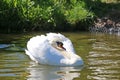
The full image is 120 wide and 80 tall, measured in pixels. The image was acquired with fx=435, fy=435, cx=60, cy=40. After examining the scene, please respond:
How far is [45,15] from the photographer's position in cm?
2175

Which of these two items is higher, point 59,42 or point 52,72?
point 59,42

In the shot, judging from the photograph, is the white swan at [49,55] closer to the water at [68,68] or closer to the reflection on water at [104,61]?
the water at [68,68]

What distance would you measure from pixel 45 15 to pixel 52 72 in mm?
11016

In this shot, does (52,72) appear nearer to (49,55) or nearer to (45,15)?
(49,55)

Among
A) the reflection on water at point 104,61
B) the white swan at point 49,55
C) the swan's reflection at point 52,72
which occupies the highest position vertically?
the white swan at point 49,55

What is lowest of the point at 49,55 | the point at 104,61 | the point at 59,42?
the point at 104,61

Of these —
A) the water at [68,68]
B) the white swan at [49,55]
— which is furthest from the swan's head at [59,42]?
the water at [68,68]

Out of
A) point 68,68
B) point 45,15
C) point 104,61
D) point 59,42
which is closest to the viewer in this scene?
point 68,68

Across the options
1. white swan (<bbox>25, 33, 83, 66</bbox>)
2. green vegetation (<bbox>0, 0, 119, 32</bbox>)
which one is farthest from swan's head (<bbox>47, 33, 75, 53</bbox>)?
green vegetation (<bbox>0, 0, 119, 32</bbox>)

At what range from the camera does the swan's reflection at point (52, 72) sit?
10.3 m

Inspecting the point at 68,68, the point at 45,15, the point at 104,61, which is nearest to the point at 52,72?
the point at 68,68

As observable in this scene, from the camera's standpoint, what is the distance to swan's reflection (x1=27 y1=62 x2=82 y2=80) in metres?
10.3

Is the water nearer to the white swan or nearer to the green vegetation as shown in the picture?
the white swan

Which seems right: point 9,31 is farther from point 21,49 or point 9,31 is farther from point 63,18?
point 21,49
